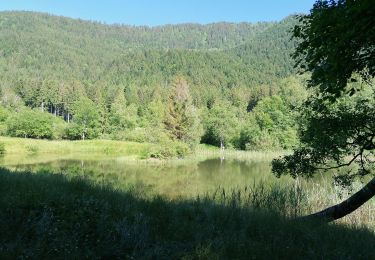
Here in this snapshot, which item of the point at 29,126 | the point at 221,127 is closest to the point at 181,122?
the point at 221,127

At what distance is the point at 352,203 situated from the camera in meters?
7.39

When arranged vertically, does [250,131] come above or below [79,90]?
below

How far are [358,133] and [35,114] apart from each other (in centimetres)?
8569

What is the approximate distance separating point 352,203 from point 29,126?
83541 millimetres

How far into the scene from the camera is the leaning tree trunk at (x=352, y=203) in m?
7.13

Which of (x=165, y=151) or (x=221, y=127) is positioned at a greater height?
(x=221, y=127)

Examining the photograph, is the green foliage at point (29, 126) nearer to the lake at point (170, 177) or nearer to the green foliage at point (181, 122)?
the green foliage at point (181, 122)

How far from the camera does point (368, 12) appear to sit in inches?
197

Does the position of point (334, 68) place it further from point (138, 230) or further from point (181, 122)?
point (181, 122)

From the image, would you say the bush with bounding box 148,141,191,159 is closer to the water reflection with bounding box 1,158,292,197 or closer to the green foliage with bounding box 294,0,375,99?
the water reflection with bounding box 1,158,292,197

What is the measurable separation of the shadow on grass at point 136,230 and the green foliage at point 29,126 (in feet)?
267

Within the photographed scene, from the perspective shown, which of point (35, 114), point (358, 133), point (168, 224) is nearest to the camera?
point (168, 224)

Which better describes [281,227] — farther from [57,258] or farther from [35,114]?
[35,114]

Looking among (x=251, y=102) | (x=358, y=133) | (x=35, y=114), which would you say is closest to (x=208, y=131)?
(x=35, y=114)
